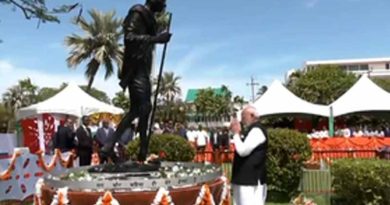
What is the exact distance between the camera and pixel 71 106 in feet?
77.5

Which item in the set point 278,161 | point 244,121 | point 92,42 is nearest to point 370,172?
point 278,161

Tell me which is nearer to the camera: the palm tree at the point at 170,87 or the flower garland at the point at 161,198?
the flower garland at the point at 161,198

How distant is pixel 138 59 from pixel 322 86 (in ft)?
194

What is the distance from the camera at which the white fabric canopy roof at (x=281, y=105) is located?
2842 cm

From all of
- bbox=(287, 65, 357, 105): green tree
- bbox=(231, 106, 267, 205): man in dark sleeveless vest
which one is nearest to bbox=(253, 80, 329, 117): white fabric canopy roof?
bbox=(231, 106, 267, 205): man in dark sleeveless vest

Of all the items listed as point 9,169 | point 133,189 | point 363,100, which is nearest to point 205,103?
point 363,100

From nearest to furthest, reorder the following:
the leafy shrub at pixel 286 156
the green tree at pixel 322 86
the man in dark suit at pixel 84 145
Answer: the leafy shrub at pixel 286 156
the man in dark suit at pixel 84 145
the green tree at pixel 322 86

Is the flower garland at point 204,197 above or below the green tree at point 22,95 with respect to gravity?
below

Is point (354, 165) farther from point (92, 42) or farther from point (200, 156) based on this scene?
point (92, 42)

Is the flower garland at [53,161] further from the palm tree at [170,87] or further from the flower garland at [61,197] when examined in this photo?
the palm tree at [170,87]

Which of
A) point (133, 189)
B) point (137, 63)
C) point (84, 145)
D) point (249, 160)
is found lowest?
point (133, 189)

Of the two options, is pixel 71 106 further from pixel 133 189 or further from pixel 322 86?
pixel 322 86

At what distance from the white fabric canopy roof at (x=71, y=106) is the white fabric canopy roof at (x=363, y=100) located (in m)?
10.6

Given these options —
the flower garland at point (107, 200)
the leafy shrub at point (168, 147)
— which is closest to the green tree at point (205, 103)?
the leafy shrub at point (168, 147)
